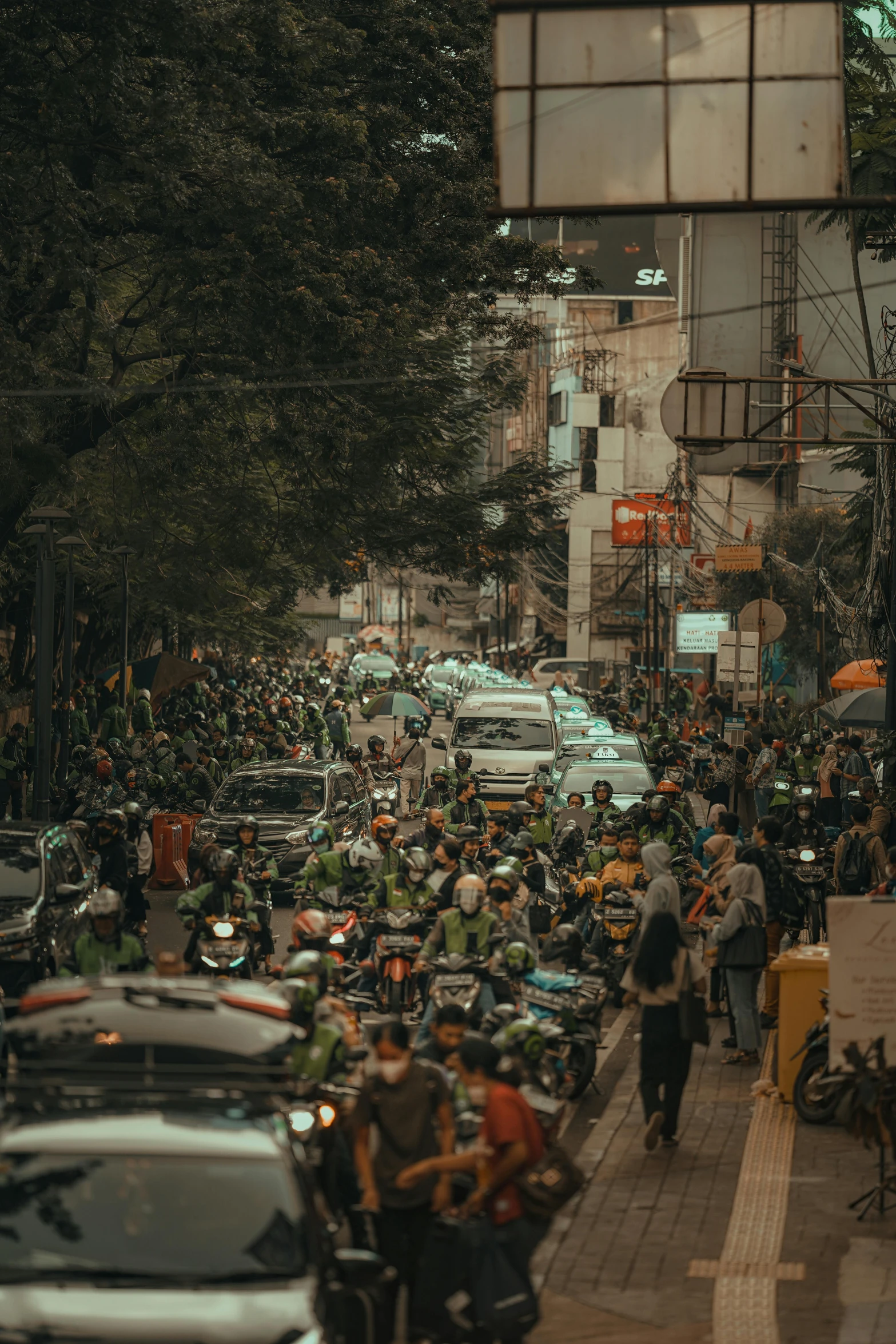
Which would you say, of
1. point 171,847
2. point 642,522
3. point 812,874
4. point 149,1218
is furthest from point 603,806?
point 642,522

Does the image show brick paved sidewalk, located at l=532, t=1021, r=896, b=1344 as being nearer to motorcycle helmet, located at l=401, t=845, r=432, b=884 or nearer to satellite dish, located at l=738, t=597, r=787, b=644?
motorcycle helmet, located at l=401, t=845, r=432, b=884

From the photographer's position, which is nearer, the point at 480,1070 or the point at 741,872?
the point at 480,1070

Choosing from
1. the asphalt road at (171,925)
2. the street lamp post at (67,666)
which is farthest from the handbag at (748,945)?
the street lamp post at (67,666)

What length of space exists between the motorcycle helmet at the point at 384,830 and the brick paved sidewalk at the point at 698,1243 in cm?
405

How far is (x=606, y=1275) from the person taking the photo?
9258 mm

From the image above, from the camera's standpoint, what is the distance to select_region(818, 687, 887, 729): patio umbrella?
27453 mm

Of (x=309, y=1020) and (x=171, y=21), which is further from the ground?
(x=171, y=21)

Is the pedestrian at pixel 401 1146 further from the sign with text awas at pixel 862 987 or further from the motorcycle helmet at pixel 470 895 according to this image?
the motorcycle helmet at pixel 470 895

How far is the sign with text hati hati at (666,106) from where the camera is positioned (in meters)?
10.2

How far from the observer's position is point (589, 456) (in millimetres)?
94188

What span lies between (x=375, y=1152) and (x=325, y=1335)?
5.81ft

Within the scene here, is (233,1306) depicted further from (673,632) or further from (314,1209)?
(673,632)

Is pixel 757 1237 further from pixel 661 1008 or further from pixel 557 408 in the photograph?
pixel 557 408

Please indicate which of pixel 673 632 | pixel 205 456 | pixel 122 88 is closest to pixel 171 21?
pixel 122 88
